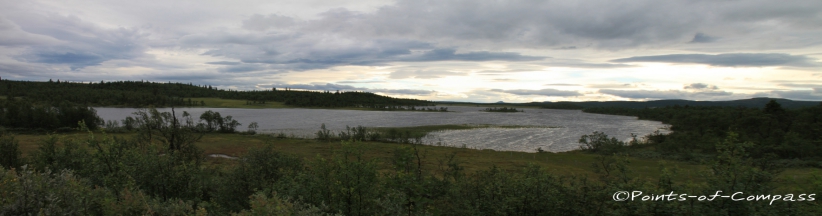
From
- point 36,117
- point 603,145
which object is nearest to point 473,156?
point 603,145

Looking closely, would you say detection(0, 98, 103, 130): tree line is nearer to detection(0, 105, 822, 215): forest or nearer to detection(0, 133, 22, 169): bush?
detection(0, 133, 22, 169): bush

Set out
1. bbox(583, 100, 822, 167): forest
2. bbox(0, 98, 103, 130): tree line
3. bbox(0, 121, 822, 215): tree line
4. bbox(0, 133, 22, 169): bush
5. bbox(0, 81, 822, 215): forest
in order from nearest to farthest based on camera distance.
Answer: bbox(0, 121, 822, 215): tree line
bbox(0, 81, 822, 215): forest
bbox(0, 133, 22, 169): bush
bbox(583, 100, 822, 167): forest
bbox(0, 98, 103, 130): tree line

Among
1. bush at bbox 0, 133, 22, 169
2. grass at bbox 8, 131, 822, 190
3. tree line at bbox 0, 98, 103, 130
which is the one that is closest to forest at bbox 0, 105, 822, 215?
bush at bbox 0, 133, 22, 169

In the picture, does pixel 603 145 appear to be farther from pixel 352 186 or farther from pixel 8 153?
pixel 8 153

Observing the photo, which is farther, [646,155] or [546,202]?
[646,155]

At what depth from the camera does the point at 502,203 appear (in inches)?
401

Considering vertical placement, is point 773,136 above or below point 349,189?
below

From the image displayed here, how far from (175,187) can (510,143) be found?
7236 centimetres

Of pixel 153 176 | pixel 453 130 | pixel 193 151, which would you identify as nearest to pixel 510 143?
pixel 453 130

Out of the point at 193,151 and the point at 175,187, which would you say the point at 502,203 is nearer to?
the point at 175,187

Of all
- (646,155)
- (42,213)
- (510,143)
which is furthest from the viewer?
(510,143)

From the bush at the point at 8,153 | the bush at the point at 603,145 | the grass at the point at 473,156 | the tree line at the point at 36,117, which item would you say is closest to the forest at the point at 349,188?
the bush at the point at 8,153

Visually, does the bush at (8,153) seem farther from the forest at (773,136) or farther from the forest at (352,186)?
the forest at (773,136)

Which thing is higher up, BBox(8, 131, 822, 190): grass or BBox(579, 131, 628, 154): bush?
BBox(579, 131, 628, 154): bush
